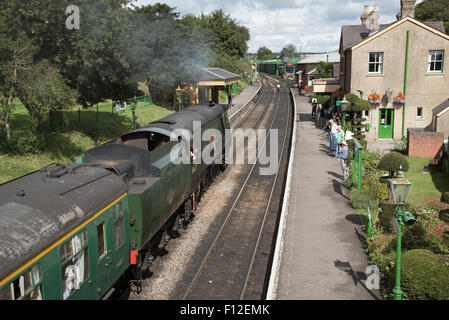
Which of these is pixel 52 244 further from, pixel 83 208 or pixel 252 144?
pixel 252 144

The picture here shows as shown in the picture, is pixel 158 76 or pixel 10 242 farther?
pixel 158 76

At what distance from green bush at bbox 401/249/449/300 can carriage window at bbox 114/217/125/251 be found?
20.1ft

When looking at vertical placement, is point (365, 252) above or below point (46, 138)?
below

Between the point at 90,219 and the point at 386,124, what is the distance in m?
26.4

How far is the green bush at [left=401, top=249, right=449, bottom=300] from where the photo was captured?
8.70 meters

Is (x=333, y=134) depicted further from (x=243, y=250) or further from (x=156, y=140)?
(x=156, y=140)

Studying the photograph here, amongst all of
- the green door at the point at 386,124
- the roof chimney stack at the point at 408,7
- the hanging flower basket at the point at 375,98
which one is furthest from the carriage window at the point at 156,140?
the roof chimney stack at the point at 408,7

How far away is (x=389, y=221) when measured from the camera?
43.1 ft

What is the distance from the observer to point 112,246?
851 centimetres

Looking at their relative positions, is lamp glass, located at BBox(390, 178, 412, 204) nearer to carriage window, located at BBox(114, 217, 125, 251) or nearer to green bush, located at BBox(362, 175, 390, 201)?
carriage window, located at BBox(114, 217, 125, 251)

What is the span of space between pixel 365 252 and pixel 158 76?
68.3 ft

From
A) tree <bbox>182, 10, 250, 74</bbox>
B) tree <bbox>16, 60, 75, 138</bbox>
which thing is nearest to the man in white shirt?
tree <bbox>16, 60, 75, 138</bbox>
